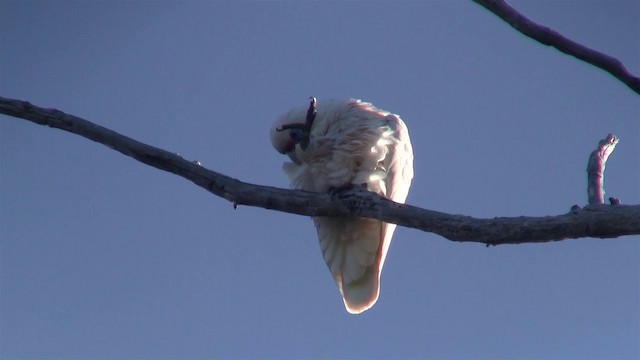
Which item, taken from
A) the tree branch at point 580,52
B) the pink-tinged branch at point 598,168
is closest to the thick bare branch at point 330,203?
the pink-tinged branch at point 598,168

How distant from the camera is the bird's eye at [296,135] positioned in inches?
136

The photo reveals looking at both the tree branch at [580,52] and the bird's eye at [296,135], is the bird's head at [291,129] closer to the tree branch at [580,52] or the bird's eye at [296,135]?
the bird's eye at [296,135]

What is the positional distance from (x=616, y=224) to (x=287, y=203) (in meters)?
1.05

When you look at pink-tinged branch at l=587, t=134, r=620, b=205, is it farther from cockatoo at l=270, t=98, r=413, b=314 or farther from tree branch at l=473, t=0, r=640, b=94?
cockatoo at l=270, t=98, r=413, b=314

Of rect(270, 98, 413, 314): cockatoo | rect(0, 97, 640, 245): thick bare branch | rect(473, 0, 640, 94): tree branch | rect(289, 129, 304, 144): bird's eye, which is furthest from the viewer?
rect(289, 129, 304, 144): bird's eye

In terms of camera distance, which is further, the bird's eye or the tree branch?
the bird's eye

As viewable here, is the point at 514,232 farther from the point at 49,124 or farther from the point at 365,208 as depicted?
the point at 49,124

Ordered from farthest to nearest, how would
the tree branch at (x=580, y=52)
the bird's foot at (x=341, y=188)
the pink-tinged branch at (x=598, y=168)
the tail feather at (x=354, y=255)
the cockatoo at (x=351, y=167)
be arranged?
the tail feather at (x=354, y=255) < the cockatoo at (x=351, y=167) < the bird's foot at (x=341, y=188) < the pink-tinged branch at (x=598, y=168) < the tree branch at (x=580, y=52)

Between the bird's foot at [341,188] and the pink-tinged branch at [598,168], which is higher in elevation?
the pink-tinged branch at [598,168]

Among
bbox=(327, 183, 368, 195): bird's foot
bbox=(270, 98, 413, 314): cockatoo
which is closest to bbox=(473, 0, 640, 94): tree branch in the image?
bbox=(327, 183, 368, 195): bird's foot

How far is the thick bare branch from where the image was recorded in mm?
2009

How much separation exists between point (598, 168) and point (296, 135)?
1.55 metres

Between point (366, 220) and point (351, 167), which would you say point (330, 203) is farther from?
point (366, 220)

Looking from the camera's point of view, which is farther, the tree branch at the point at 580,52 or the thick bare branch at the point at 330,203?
the thick bare branch at the point at 330,203
